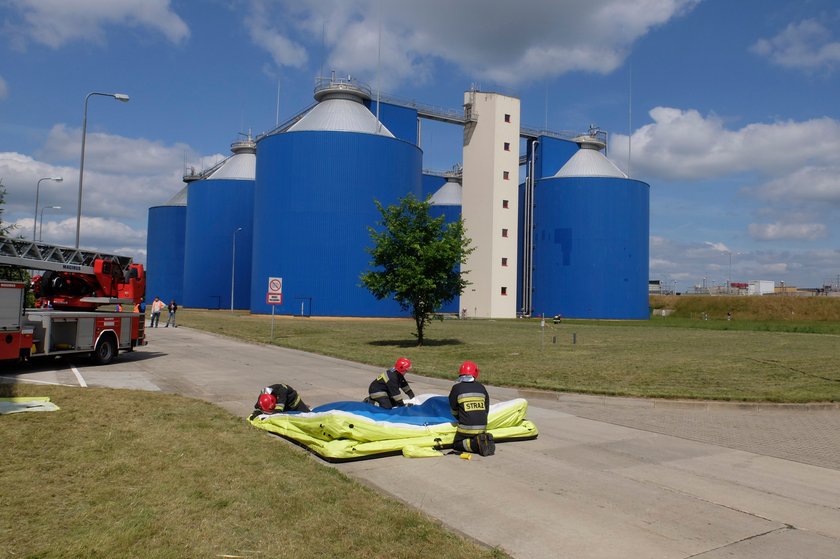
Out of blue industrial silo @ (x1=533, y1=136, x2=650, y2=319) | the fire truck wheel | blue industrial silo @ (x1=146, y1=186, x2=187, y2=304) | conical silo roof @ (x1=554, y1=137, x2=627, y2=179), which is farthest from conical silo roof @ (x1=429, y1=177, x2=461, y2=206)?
the fire truck wheel

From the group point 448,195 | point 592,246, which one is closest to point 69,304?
point 592,246

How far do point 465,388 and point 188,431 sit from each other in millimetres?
3926

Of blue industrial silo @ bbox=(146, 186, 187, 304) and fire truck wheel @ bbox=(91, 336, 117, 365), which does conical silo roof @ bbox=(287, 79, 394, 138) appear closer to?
blue industrial silo @ bbox=(146, 186, 187, 304)

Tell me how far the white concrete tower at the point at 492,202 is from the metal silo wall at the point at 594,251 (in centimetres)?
418

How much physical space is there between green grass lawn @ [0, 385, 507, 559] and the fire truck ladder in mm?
8614

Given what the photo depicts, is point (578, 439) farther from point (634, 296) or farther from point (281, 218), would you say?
point (634, 296)

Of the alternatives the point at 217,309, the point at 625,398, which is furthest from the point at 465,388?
the point at 217,309

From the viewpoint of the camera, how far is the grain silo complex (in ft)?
174

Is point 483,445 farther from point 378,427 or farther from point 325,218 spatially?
point 325,218

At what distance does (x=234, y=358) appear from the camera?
2142 centimetres

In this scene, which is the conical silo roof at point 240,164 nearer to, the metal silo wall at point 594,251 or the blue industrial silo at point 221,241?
the blue industrial silo at point 221,241

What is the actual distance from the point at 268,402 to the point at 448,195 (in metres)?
66.5

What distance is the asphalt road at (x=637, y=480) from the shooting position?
221 inches

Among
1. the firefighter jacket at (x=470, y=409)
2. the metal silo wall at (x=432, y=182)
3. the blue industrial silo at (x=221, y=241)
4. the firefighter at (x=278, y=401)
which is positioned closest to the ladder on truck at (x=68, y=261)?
the firefighter at (x=278, y=401)
